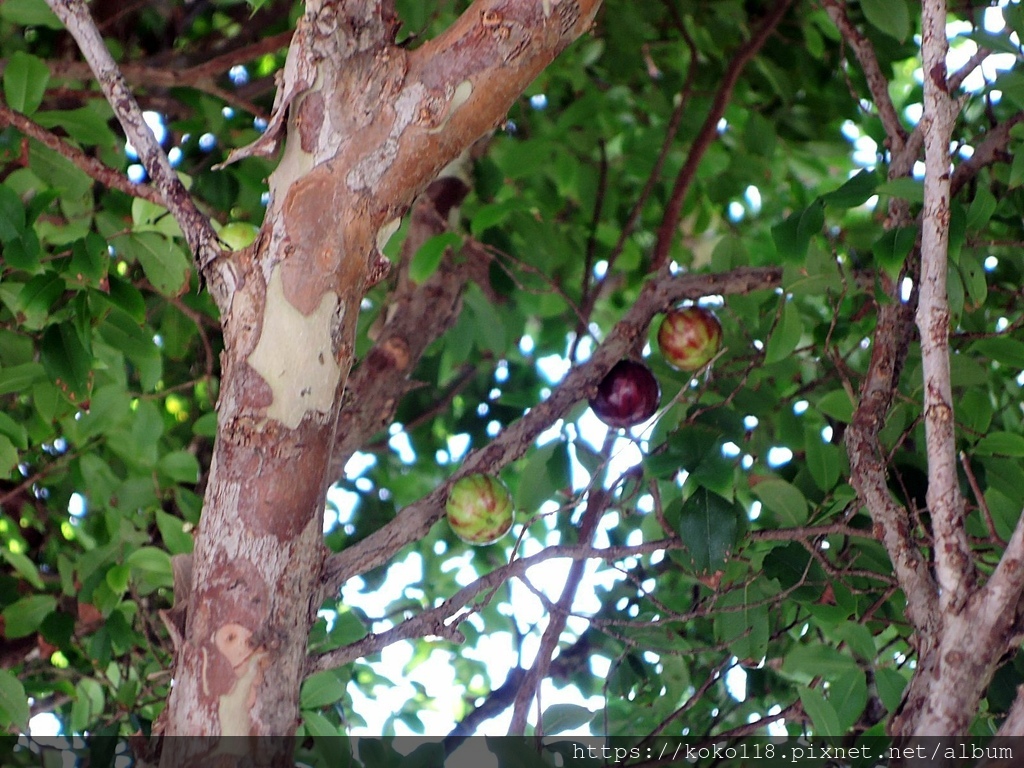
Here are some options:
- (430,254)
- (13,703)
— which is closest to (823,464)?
(430,254)

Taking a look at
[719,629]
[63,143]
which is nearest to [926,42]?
[719,629]

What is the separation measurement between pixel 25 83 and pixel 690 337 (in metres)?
1.35

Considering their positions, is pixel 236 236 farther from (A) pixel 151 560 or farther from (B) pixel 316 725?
(B) pixel 316 725

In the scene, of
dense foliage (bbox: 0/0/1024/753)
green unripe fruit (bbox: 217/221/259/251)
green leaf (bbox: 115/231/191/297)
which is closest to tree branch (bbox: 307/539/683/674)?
→ dense foliage (bbox: 0/0/1024/753)

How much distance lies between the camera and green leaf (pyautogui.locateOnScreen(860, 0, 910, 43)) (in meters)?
1.98

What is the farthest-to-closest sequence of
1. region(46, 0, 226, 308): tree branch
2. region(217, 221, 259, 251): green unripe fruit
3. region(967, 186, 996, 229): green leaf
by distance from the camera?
region(217, 221, 259, 251): green unripe fruit < region(967, 186, 996, 229): green leaf < region(46, 0, 226, 308): tree branch

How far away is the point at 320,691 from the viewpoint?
6.10 feet

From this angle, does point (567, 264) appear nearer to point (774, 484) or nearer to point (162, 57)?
point (162, 57)

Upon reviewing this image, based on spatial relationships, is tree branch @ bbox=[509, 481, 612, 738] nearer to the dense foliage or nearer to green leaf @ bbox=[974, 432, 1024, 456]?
the dense foliage

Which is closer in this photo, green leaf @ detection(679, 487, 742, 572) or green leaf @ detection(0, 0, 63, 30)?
green leaf @ detection(679, 487, 742, 572)

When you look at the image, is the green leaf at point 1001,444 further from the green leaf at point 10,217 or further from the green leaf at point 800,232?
the green leaf at point 10,217

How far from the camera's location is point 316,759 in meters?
1.69

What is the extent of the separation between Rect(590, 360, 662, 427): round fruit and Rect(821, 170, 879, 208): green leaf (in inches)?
17.9

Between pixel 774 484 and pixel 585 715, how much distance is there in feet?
1.62
